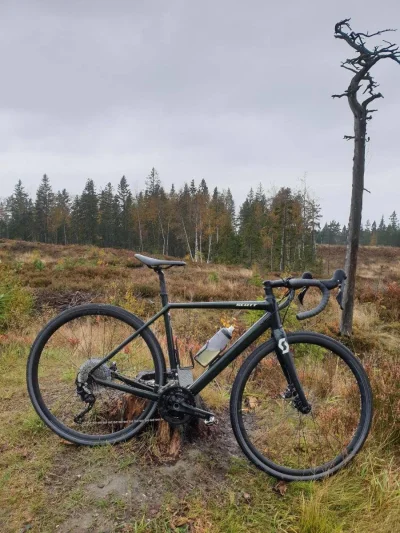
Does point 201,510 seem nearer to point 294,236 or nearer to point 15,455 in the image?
point 15,455

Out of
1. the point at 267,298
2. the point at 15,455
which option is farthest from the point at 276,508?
the point at 15,455

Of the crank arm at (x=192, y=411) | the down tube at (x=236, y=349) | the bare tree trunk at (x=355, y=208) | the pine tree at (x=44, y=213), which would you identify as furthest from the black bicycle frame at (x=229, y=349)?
the pine tree at (x=44, y=213)

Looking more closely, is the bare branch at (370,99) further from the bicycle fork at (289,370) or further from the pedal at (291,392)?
the pedal at (291,392)

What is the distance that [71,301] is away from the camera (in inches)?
428

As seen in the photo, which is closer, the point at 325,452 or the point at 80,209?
the point at 325,452

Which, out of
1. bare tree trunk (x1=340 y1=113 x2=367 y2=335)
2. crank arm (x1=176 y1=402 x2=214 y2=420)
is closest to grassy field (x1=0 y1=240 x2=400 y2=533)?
crank arm (x1=176 y1=402 x2=214 y2=420)

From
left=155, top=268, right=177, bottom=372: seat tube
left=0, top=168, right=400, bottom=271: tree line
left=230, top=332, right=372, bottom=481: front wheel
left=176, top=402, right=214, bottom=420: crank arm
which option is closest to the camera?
left=230, top=332, right=372, bottom=481: front wheel

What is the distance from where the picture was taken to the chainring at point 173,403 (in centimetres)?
251

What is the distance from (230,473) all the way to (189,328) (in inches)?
263

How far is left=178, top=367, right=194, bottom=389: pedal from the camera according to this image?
102 inches

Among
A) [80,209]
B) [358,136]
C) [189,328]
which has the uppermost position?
[80,209]

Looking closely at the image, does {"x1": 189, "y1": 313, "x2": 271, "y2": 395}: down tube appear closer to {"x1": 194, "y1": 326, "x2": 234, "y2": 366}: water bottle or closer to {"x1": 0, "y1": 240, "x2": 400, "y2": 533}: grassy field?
{"x1": 194, "y1": 326, "x2": 234, "y2": 366}: water bottle

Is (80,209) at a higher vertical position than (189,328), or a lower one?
higher

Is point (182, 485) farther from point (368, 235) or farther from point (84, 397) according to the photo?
point (368, 235)
